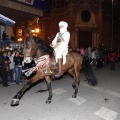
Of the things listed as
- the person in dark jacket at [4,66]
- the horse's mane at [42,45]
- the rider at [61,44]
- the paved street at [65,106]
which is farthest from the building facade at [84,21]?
the horse's mane at [42,45]

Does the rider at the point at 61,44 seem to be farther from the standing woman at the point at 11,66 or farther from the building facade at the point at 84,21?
the building facade at the point at 84,21

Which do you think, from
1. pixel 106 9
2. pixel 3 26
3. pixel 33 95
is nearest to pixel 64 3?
pixel 106 9

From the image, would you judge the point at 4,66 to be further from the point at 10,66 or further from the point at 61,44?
the point at 61,44

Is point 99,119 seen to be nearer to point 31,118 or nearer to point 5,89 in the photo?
Result: point 31,118

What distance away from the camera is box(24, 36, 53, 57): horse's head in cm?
545

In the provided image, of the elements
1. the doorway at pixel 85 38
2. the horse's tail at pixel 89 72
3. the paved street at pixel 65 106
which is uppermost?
the doorway at pixel 85 38

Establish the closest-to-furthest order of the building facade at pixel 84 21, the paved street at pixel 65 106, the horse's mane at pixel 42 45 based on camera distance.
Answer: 1. the paved street at pixel 65 106
2. the horse's mane at pixel 42 45
3. the building facade at pixel 84 21

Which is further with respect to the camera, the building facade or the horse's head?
the building facade

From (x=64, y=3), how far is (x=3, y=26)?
77.5 feet

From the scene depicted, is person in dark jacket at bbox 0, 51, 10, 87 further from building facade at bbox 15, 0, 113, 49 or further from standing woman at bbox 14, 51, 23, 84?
building facade at bbox 15, 0, 113, 49

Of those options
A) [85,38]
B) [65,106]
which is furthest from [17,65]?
[85,38]

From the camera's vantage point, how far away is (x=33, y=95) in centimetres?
689

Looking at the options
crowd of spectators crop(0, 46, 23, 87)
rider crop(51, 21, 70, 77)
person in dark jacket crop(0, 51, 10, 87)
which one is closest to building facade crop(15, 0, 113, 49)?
crowd of spectators crop(0, 46, 23, 87)

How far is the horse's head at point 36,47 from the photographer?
545cm
